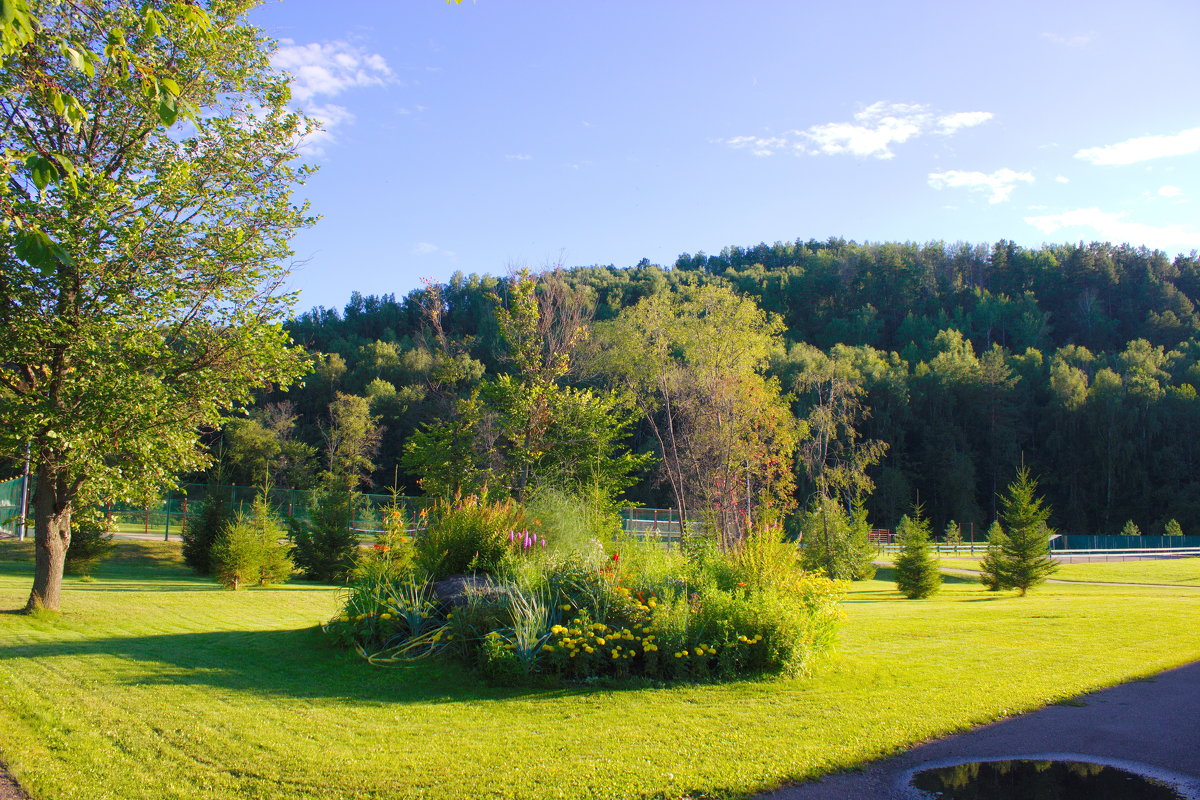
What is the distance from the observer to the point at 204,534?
73.6 feet

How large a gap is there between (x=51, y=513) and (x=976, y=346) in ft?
332

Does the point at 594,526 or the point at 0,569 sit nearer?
the point at 594,526

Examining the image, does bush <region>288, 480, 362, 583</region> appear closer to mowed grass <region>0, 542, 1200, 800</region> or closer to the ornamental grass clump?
mowed grass <region>0, 542, 1200, 800</region>

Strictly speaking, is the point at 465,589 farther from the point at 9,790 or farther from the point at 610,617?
the point at 9,790

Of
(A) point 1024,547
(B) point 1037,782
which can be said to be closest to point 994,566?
(A) point 1024,547

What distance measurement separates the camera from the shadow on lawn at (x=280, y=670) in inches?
288

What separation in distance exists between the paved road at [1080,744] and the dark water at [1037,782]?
5.5 inches

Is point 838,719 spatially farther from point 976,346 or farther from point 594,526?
point 976,346

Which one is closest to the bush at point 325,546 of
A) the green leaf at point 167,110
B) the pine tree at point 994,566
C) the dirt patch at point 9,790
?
the dirt patch at point 9,790

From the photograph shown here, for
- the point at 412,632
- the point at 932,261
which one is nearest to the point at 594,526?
the point at 412,632

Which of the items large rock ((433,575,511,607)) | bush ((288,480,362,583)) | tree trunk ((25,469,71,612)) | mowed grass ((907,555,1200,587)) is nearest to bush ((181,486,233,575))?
bush ((288,480,362,583))

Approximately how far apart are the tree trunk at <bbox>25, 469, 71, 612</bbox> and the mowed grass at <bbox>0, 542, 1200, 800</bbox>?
0.36 m

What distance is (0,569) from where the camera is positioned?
19703 millimetres

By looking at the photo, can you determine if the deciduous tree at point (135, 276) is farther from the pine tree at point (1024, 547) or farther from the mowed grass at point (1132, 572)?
the mowed grass at point (1132, 572)
